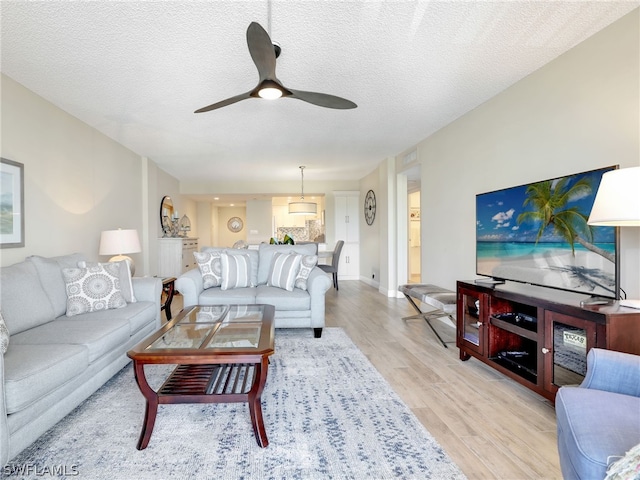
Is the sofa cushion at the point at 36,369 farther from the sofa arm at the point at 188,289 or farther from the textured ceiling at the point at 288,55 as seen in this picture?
the textured ceiling at the point at 288,55

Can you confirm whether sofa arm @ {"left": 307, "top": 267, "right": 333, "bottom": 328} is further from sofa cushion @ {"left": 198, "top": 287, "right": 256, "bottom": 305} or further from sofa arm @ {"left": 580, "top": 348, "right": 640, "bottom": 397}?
sofa arm @ {"left": 580, "top": 348, "right": 640, "bottom": 397}

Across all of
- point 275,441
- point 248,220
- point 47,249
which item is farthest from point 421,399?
point 248,220

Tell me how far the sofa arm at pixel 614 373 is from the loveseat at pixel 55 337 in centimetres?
240

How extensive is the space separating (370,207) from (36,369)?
600 cm

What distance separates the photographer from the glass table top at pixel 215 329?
1.92m

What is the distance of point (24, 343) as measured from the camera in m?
1.94

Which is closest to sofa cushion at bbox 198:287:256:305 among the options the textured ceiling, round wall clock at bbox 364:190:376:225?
the textured ceiling

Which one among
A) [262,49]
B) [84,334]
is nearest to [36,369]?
[84,334]

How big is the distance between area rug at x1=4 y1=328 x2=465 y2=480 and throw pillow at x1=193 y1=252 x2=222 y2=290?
1.45 meters

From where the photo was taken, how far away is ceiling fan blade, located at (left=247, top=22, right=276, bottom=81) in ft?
5.41

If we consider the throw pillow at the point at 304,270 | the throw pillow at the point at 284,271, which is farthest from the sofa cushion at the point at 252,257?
the throw pillow at the point at 304,270

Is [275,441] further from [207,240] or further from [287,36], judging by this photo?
[207,240]

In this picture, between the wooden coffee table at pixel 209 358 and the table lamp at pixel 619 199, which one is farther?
the wooden coffee table at pixel 209 358

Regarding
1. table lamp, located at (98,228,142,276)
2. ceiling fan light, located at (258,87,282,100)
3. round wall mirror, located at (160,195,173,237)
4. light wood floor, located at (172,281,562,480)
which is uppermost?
ceiling fan light, located at (258,87,282,100)
